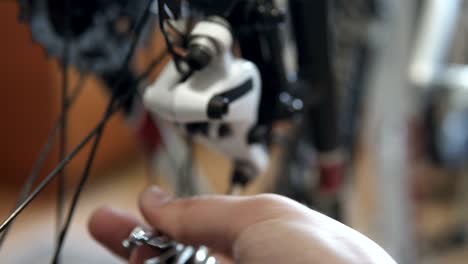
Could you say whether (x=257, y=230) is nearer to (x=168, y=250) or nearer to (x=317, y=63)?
(x=168, y=250)

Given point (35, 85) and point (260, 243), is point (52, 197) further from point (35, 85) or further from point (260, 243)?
point (260, 243)

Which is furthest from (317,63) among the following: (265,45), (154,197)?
(154,197)

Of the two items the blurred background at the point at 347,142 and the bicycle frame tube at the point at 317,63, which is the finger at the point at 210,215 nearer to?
the blurred background at the point at 347,142

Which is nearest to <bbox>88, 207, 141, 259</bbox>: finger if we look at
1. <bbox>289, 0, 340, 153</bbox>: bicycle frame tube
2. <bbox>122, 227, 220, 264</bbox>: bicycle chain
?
<bbox>122, 227, 220, 264</bbox>: bicycle chain

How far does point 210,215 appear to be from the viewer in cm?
31

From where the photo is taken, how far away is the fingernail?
1.13 ft

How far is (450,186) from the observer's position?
1432mm

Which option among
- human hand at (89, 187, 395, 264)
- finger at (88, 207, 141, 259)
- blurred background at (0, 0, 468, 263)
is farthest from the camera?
blurred background at (0, 0, 468, 263)

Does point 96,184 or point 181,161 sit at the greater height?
point 181,161

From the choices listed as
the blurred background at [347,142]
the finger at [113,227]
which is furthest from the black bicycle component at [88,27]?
the finger at [113,227]

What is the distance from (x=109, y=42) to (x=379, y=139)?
59cm

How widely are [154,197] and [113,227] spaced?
6cm

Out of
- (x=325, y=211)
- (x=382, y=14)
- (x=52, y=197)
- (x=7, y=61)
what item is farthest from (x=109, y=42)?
(x=52, y=197)

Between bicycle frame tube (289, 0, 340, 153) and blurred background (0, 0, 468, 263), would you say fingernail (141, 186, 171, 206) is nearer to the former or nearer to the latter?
blurred background (0, 0, 468, 263)
